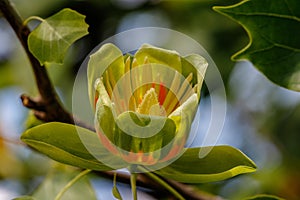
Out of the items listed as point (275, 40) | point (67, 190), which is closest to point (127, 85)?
point (275, 40)

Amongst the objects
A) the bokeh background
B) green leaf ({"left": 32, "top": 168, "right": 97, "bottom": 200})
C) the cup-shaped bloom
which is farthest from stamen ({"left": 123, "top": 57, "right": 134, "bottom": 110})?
the bokeh background

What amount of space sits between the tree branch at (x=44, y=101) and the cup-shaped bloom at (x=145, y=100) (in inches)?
6.4

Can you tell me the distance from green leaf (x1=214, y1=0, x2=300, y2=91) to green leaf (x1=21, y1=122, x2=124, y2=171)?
25 centimetres

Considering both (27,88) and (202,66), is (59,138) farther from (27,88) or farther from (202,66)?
(27,88)

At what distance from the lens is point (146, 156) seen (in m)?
0.78

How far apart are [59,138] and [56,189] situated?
0.40 metres

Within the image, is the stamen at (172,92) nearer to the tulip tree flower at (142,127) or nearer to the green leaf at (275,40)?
the tulip tree flower at (142,127)

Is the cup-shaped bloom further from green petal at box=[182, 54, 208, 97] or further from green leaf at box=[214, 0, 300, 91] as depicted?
green leaf at box=[214, 0, 300, 91]

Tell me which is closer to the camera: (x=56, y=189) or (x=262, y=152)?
(x=56, y=189)

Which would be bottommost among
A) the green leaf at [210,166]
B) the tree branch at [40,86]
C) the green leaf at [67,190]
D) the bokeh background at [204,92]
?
the bokeh background at [204,92]

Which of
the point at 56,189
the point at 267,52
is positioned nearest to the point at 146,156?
the point at 267,52

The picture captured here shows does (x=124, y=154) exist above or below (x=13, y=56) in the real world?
above

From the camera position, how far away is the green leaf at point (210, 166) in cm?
76

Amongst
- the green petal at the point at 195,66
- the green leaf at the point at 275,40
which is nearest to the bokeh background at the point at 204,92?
the green leaf at the point at 275,40
